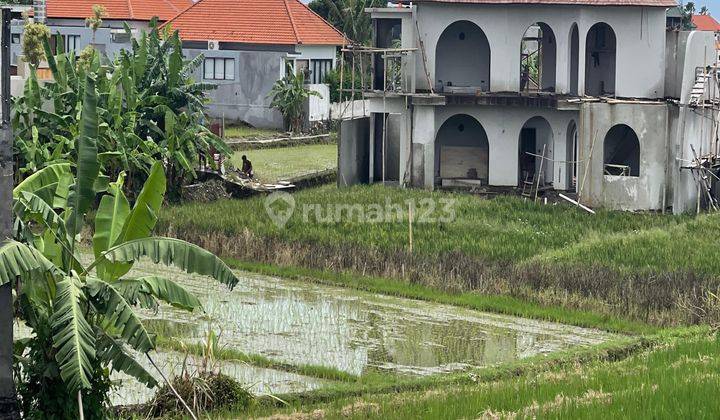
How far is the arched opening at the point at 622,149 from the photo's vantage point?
34.2 meters

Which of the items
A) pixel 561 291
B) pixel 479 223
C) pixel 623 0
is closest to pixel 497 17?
pixel 623 0

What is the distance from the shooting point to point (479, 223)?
91.4 ft

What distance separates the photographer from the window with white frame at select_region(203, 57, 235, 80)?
4419 cm

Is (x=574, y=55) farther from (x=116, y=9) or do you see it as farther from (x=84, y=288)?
(x=116, y=9)

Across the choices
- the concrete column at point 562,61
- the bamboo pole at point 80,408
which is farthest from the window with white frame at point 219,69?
the bamboo pole at point 80,408

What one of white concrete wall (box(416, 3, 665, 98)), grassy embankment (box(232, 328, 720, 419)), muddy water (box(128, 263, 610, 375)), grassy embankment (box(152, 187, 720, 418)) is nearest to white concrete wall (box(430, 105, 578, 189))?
white concrete wall (box(416, 3, 665, 98))

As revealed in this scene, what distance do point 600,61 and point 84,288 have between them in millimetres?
23727

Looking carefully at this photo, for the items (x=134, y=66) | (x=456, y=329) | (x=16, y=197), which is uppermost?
(x=134, y=66)

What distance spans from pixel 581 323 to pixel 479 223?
23.8 ft

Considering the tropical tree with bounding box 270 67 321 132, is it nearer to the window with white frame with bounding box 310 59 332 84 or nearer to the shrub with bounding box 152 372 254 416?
the window with white frame with bounding box 310 59 332 84

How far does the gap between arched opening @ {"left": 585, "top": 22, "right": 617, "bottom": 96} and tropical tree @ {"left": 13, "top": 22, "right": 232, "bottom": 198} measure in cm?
991

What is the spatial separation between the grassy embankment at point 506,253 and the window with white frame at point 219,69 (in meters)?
14.1

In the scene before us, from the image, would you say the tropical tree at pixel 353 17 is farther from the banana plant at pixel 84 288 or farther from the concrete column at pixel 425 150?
the banana plant at pixel 84 288

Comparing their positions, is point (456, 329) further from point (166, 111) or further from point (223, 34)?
point (223, 34)
